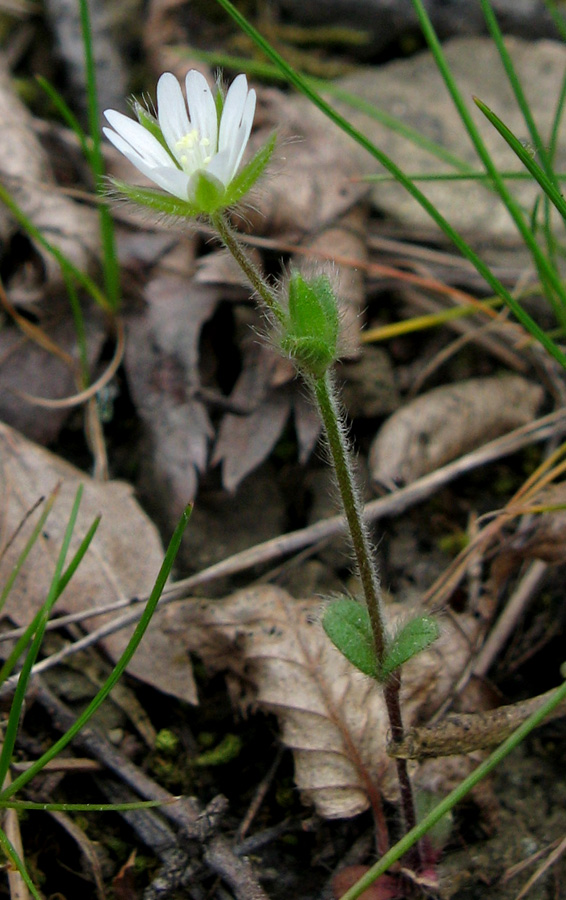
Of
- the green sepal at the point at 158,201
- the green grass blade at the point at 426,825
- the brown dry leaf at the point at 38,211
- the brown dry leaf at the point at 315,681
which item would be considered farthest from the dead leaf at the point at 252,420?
the green grass blade at the point at 426,825

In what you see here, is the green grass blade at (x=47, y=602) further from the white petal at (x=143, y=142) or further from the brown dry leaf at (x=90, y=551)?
the white petal at (x=143, y=142)

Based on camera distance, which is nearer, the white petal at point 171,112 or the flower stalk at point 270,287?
the flower stalk at point 270,287

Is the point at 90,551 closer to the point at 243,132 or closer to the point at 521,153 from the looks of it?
the point at 243,132

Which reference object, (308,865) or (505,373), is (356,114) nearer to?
(505,373)

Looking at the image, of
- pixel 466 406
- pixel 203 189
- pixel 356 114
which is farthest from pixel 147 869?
pixel 356 114

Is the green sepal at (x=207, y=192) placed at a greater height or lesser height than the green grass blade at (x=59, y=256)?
lesser

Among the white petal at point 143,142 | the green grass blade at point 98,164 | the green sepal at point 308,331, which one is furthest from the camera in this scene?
the green grass blade at point 98,164
